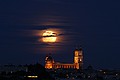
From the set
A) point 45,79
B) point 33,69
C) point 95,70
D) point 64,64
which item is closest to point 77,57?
point 64,64

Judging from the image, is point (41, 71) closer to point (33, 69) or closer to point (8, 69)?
point (33, 69)

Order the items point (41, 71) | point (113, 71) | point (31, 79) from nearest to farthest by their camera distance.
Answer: point (31, 79), point (41, 71), point (113, 71)

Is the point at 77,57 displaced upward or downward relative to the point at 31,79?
upward

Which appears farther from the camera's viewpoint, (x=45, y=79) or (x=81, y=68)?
(x=81, y=68)

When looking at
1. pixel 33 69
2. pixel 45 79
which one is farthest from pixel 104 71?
pixel 45 79

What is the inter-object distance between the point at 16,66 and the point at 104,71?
Result: 28138 millimetres

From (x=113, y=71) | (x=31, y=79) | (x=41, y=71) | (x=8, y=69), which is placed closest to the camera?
(x=31, y=79)

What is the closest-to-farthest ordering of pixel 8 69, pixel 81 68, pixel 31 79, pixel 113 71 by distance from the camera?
pixel 31 79 → pixel 8 69 → pixel 113 71 → pixel 81 68

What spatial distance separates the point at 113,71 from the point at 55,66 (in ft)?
67.5

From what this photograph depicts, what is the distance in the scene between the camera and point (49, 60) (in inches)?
7283

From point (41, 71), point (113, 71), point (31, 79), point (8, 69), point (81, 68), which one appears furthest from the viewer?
point (81, 68)

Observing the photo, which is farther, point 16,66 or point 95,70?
point 95,70

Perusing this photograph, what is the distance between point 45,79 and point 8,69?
41667mm

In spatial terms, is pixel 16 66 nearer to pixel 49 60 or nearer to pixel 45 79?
pixel 49 60
